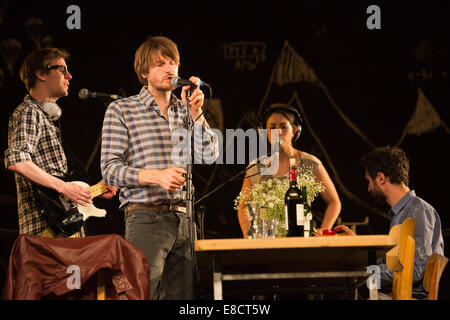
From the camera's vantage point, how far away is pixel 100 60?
15.6 feet

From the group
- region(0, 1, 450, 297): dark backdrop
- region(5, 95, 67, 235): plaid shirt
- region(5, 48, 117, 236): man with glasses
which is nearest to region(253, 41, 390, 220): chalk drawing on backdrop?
region(0, 1, 450, 297): dark backdrop

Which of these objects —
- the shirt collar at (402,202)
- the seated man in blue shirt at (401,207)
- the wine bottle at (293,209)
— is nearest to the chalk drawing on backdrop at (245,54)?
the seated man in blue shirt at (401,207)

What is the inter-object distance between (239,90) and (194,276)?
9.12ft

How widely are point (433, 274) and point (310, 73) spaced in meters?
2.58

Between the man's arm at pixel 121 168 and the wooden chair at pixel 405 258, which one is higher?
the man's arm at pixel 121 168

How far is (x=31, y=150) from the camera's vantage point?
10.8ft

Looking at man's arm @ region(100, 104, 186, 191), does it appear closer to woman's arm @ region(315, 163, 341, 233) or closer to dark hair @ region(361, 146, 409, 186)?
woman's arm @ region(315, 163, 341, 233)

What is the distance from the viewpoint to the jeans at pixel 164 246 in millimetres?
2428

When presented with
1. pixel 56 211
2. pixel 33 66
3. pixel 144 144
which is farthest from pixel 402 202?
pixel 33 66

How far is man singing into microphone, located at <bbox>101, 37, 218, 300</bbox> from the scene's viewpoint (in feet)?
8.04

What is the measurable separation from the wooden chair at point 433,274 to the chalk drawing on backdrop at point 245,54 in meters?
2.57

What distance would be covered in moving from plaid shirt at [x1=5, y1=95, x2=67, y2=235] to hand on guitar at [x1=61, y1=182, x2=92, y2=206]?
0.17m

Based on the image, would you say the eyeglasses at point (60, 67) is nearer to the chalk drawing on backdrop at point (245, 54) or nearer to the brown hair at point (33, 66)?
the brown hair at point (33, 66)

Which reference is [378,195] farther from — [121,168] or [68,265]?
[68,265]
